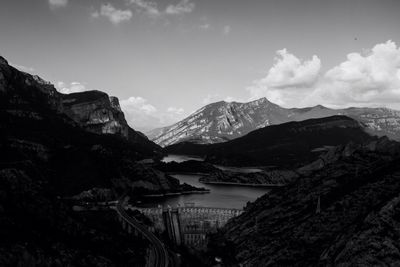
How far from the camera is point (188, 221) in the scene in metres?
180

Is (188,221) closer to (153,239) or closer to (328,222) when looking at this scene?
(153,239)

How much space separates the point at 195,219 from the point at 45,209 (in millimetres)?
92152

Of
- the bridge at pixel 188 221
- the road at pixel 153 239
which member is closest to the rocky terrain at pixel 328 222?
the road at pixel 153 239

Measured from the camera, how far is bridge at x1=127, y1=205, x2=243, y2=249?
164125 millimetres

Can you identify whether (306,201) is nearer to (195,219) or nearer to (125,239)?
(125,239)

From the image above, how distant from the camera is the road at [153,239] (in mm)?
118787

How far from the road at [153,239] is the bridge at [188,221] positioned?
6.80 meters

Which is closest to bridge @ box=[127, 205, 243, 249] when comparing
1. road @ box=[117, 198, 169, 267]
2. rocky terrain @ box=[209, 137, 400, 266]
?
road @ box=[117, 198, 169, 267]

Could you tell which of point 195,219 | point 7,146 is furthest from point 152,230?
point 7,146

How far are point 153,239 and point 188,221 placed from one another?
132 ft

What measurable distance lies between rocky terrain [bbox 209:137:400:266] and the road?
42.4ft

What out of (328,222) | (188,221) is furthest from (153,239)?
(328,222)

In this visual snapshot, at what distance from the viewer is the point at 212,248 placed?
428 ft

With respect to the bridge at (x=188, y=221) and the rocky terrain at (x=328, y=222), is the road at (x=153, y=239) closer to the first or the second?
the bridge at (x=188, y=221)
